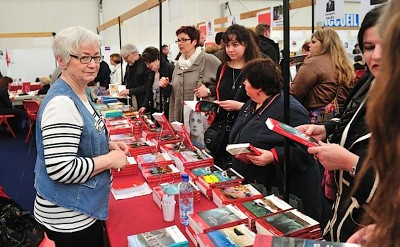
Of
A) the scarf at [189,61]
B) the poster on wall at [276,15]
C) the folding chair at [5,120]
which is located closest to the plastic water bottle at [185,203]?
the scarf at [189,61]

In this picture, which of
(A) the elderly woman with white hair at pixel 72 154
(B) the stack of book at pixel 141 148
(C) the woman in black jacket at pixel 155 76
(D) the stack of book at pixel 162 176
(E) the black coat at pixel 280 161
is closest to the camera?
(A) the elderly woman with white hair at pixel 72 154

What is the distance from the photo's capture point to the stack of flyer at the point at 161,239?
1.34m

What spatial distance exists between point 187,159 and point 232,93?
70cm

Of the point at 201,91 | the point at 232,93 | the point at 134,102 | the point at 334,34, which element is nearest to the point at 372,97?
the point at 232,93

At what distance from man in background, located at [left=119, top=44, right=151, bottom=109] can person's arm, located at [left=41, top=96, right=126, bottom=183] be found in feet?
9.37

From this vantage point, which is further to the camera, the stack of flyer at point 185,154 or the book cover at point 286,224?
the stack of flyer at point 185,154

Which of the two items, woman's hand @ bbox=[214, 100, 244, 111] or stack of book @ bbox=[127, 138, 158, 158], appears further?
stack of book @ bbox=[127, 138, 158, 158]

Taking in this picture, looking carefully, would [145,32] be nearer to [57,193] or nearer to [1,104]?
[1,104]

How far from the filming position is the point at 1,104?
689 cm

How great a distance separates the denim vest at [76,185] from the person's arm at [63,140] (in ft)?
0.14

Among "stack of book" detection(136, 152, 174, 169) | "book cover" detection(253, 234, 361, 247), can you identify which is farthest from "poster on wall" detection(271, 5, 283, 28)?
"book cover" detection(253, 234, 361, 247)

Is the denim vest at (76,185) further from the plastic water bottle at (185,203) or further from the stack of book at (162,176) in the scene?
the stack of book at (162,176)

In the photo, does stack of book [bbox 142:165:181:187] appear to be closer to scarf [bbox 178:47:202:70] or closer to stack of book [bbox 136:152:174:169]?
stack of book [bbox 136:152:174:169]

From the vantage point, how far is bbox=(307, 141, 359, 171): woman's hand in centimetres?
118
